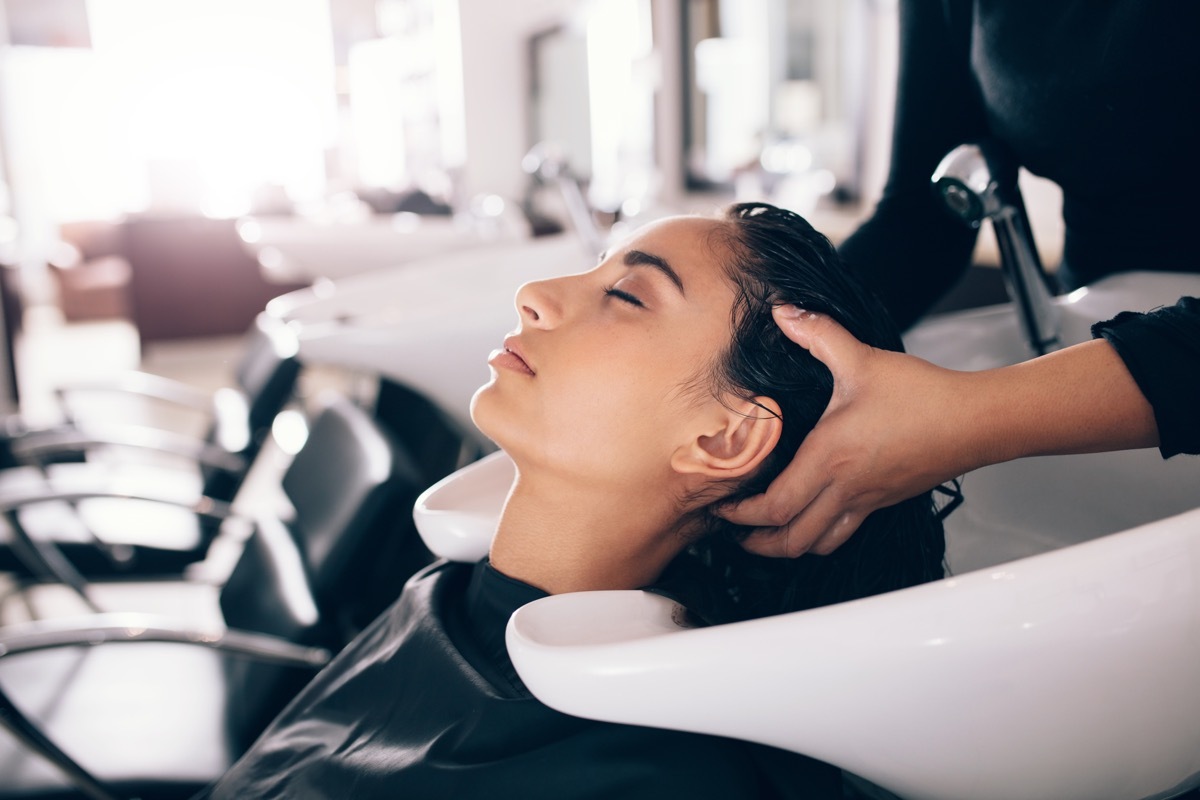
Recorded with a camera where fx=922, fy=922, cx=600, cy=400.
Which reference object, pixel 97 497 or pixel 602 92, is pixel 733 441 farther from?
pixel 602 92

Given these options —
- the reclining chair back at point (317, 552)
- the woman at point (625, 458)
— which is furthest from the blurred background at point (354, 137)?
the woman at point (625, 458)

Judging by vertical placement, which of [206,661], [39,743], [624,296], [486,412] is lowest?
[206,661]

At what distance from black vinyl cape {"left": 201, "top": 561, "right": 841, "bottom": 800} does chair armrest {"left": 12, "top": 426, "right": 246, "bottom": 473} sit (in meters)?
1.26

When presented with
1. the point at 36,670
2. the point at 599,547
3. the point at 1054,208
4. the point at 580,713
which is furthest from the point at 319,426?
the point at 1054,208

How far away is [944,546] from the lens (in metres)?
0.90

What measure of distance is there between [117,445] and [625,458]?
1667 millimetres

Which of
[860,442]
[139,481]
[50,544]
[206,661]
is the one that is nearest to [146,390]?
[139,481]

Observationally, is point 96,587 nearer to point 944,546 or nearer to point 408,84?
point 944,546

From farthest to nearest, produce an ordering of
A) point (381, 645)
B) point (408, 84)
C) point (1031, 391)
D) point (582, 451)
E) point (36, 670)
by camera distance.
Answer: point (408, 84)
point (36, 670)
point (381, 645)
point (582, 451)
point (1031, 391)

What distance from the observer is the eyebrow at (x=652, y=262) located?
872 mm

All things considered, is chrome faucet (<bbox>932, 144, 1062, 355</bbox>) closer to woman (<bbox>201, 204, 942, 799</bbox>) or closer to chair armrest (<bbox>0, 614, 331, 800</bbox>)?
woman (<bbox>201, 204, 942, 799</bbox>)

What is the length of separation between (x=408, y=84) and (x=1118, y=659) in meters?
6.68

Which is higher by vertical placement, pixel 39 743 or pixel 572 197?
pixel 572 197

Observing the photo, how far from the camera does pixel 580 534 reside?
906 millimetres
